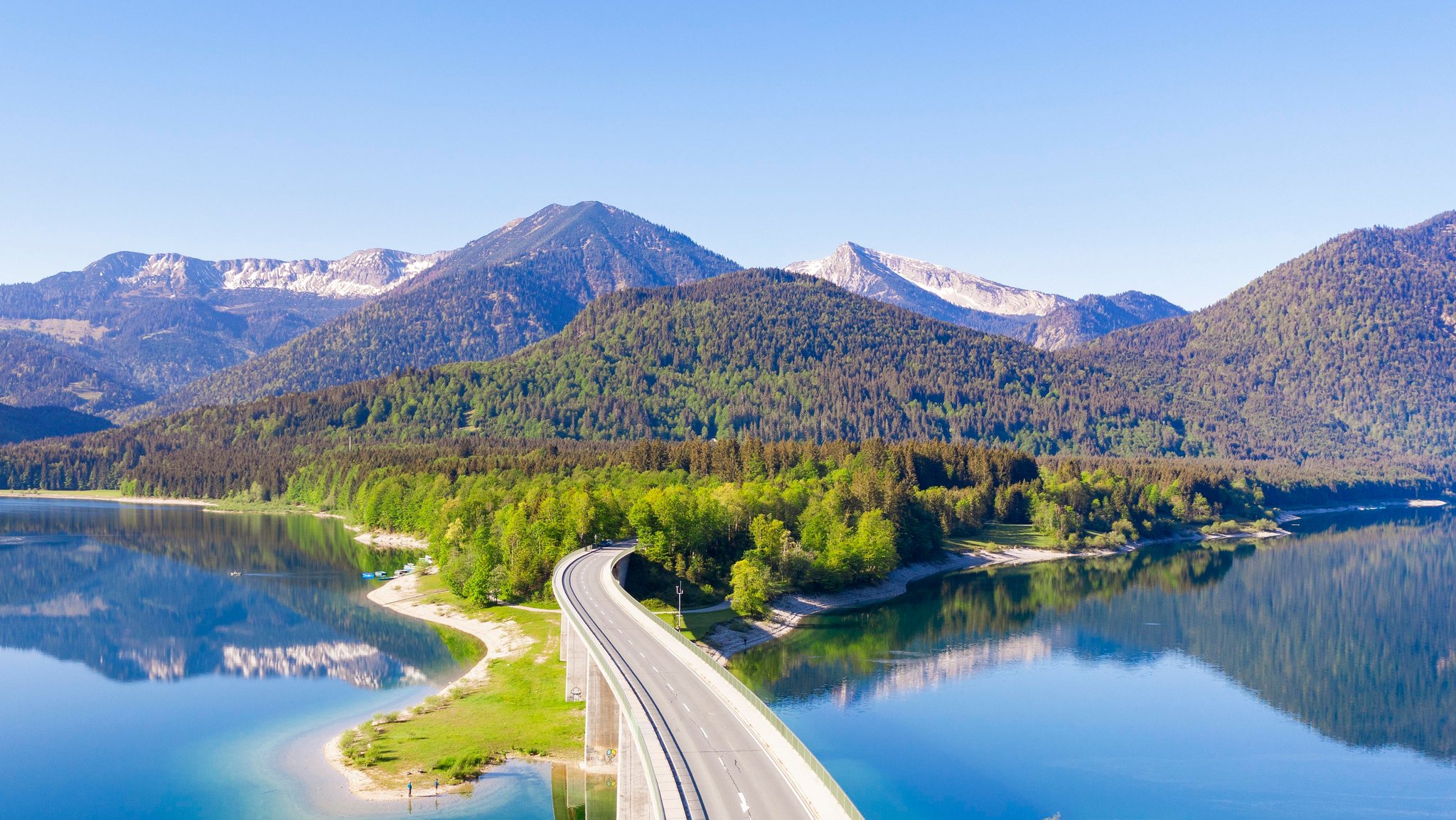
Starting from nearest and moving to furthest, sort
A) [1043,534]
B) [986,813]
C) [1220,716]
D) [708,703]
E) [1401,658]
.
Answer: [708,703], [986,813], [1220,716], [1401,658], [1043,534]

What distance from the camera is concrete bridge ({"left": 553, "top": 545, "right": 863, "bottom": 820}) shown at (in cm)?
3916

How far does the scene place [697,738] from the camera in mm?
46938

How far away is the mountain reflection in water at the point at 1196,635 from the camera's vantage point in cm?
8669

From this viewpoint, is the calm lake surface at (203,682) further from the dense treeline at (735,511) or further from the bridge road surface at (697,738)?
the dense treeline at (735,511)

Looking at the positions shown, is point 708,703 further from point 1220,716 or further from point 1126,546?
point 1126,546

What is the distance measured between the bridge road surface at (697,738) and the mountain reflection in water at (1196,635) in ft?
59.5

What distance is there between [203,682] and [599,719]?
152 ft

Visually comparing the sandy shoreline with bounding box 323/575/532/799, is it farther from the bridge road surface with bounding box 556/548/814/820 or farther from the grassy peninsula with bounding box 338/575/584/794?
the bridge road surface with bounding box 556/548/814/820

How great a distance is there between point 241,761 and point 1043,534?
149m

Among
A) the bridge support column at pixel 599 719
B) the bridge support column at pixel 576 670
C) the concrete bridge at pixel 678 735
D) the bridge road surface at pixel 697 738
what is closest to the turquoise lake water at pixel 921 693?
the bridge support column at pixel 599 719

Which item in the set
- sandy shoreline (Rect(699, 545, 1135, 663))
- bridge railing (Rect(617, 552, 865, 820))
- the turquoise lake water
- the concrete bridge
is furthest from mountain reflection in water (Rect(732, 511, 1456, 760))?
bridge railing (Rect(617, 552, 865, 820))

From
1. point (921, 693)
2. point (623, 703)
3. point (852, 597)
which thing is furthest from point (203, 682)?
point (852, 597)

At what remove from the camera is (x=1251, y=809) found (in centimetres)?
Result: 6253

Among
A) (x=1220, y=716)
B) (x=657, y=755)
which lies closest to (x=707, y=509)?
(x=1220, y=716)
